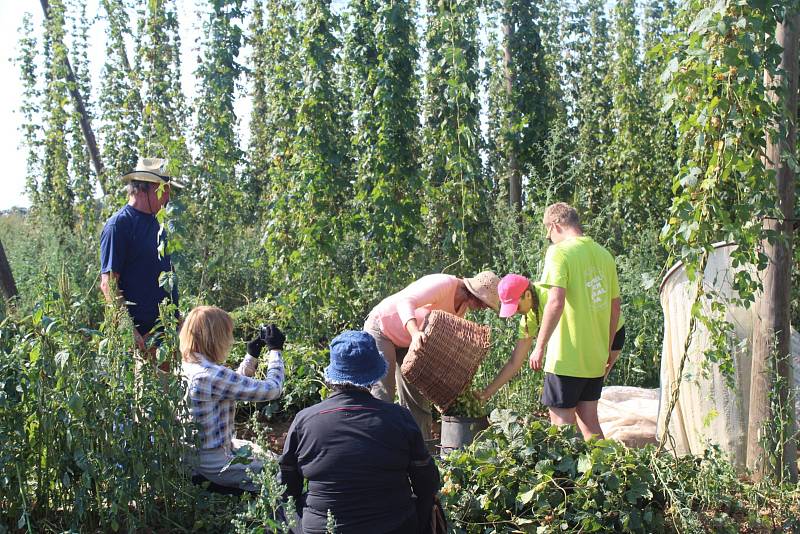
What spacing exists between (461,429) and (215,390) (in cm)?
144

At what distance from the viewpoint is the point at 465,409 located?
4285 mm

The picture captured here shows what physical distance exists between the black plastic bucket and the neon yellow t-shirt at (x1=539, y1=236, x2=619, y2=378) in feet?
1.62

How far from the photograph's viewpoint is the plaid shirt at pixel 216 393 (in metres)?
3.32

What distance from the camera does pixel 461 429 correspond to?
4.19 m

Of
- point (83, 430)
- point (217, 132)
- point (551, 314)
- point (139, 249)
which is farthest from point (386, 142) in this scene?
point (83, 430)

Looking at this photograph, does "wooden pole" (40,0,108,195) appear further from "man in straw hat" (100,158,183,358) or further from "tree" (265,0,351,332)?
"man in straw hat" (100,158,183,358)

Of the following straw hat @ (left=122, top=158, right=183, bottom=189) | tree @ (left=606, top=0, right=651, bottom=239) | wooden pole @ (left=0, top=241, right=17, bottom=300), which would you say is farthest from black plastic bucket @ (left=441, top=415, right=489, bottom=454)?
tree @ (left=606, top=0, right=651, bottom=239)

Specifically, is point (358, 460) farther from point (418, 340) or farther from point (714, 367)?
point (714, 367)

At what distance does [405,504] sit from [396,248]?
3.89 m

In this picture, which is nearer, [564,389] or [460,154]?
[564,389]

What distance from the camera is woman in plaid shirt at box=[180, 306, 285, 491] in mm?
3334

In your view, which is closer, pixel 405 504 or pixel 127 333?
pixel 405 504

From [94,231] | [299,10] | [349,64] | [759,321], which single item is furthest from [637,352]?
[94,231]

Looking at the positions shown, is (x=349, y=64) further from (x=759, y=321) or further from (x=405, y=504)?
(x=405, y=504)
